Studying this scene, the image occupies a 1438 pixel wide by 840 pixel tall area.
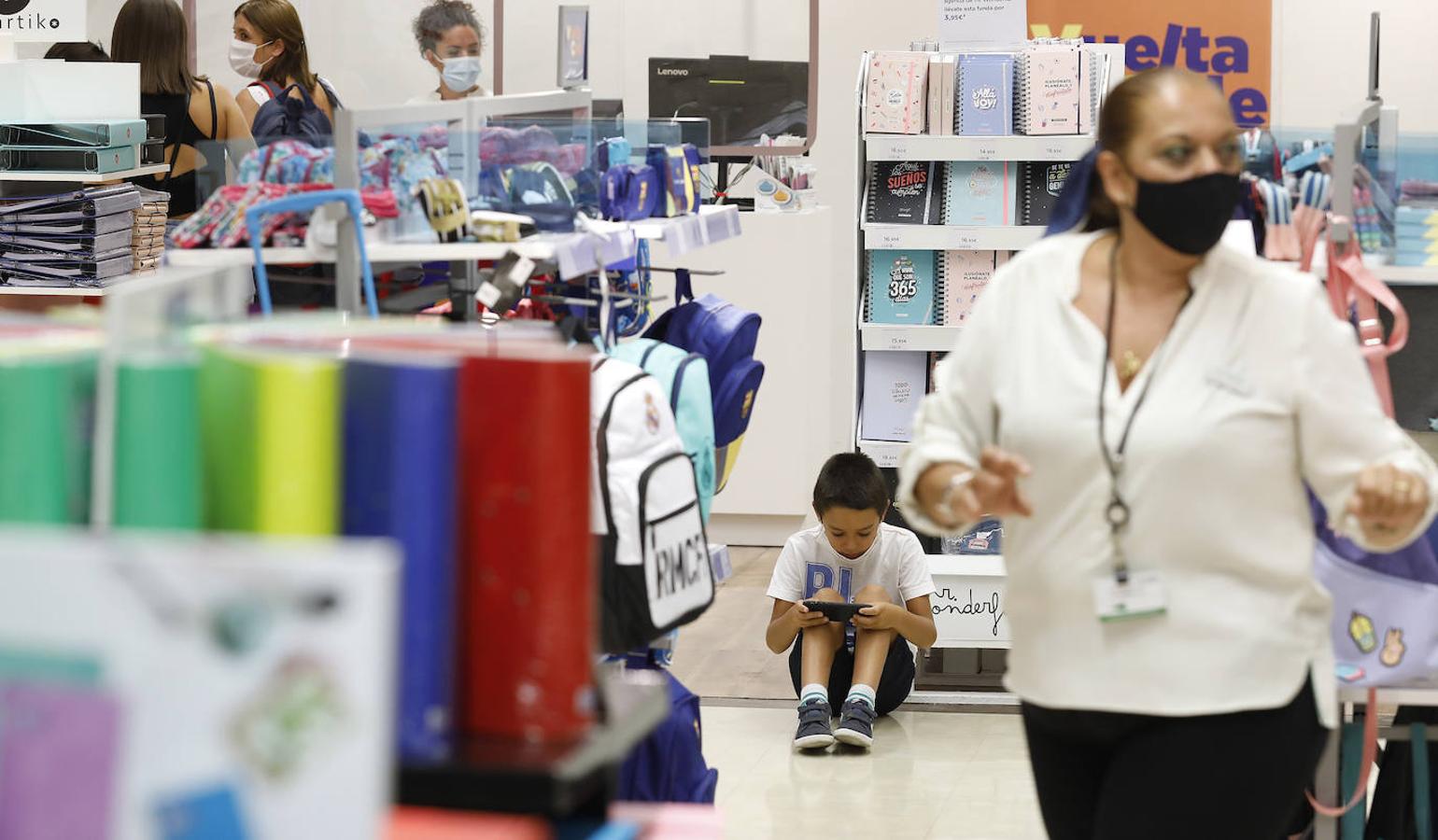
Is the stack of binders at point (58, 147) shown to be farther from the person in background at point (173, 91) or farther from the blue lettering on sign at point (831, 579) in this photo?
the blue lettering on sign at point (831, 579)

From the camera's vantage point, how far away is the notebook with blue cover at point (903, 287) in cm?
572

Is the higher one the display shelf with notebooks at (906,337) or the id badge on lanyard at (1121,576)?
the display shelf with notebooks at (906,337)

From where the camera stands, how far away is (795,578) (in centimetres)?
533

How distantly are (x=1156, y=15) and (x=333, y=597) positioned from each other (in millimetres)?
7497

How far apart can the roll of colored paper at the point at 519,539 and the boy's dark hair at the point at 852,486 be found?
153 inches

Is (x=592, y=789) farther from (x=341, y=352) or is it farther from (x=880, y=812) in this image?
(x=880, y=812)

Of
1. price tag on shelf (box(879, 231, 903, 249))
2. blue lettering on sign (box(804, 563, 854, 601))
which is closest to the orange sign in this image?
price tag on shelf (box(879, 231, 903, 249))

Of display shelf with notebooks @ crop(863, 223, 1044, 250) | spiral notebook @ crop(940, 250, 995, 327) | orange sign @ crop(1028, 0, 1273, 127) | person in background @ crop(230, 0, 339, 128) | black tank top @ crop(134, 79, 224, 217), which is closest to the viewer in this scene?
person in background @ crop(230, 0, 339, 128)

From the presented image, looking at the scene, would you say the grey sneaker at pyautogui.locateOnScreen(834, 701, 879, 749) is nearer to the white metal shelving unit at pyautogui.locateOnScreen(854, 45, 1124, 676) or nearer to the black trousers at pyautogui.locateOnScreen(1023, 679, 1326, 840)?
the white metal shelving unit at pyautogui.locateOnScreen(854, 45, 1124, 676)

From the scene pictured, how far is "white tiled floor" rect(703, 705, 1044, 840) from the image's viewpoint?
4422mm

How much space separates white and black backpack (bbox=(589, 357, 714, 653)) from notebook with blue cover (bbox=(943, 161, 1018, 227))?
283 centimetres

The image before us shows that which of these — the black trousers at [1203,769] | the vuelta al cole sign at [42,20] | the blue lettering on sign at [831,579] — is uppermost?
the vuelta al cole sign at [42,20]

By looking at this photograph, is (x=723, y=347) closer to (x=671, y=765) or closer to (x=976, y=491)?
(x=671, y=765)

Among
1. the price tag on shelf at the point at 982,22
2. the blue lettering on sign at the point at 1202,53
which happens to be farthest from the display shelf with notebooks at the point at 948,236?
the blue lettering on sign at the point at 1202,53
